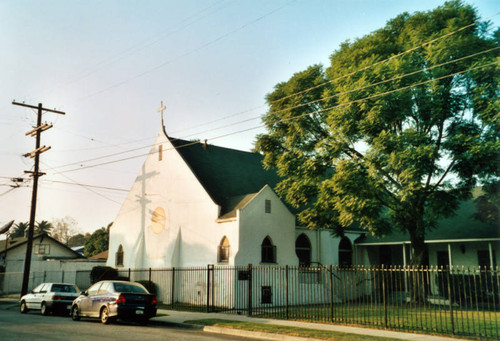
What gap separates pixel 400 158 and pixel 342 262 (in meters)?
14.3

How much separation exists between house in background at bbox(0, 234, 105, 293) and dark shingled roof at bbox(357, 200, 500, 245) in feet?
73.8

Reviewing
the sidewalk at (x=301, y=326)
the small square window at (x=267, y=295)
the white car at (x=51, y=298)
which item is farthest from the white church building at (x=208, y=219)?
the white car at (x=51, y=298)

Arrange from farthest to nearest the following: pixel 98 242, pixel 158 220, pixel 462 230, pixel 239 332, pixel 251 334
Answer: pixel 98 242
pixel 158 220
pixel 462 230
pixel 239 332
pixel 251 334

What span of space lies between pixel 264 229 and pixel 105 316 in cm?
1121

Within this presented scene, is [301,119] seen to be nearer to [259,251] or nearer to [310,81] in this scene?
[310,81]

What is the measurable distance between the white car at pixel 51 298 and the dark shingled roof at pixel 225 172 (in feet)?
29.0

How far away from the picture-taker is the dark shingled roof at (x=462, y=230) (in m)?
25.4

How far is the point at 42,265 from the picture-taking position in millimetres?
41844

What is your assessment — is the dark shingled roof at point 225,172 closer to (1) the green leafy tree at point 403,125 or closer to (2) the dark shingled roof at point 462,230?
(1) the green leafy tree at point 403,125

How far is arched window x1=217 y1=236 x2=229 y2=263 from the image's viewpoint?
25297mm

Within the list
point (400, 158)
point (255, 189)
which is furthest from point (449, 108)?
point (255, 189)

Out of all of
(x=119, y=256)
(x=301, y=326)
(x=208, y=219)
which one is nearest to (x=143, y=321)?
(x=301, y=326)

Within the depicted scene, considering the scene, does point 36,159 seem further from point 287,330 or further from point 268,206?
point 287,330

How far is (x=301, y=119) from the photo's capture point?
24.0m
